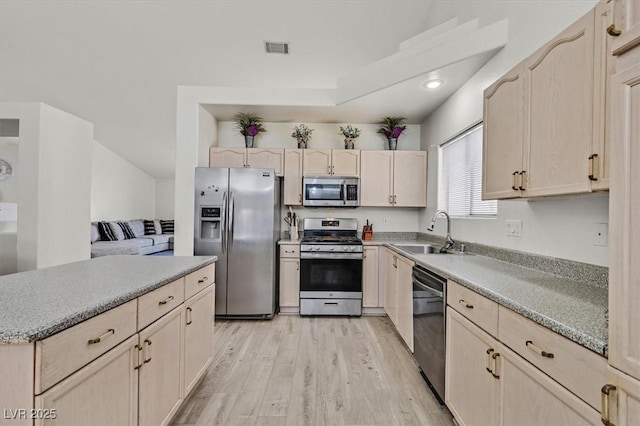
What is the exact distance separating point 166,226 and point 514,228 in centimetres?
846

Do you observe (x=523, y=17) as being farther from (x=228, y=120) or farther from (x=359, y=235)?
(x=228, y=120)

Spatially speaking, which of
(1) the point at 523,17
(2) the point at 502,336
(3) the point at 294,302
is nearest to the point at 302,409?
(2) the point at 502,336

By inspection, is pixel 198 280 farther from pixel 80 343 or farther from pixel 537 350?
pixel 537 350

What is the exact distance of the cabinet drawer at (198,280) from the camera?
5.89ft

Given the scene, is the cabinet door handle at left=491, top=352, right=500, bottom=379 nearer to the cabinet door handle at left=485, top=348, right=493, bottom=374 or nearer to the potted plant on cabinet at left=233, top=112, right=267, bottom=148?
the cabinet door handle at left=485, top=348, right=493, bottom=374

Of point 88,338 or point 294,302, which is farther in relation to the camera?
point 294,302

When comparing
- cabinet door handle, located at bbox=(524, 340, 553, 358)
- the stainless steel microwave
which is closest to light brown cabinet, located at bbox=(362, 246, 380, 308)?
the stainless steel microwave

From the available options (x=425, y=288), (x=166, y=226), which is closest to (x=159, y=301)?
(x=425, y=288)

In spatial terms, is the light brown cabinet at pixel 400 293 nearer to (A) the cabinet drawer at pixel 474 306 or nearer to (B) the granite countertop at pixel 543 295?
(B) the granite countertop at pixel 543 295

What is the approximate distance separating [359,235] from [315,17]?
9.01 ft

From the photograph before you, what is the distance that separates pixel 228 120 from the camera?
413 cm

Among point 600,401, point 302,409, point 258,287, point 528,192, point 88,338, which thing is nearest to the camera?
point 600,401

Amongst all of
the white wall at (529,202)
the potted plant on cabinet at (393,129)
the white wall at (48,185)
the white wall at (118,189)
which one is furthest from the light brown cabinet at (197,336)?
the white wall at (118,189)

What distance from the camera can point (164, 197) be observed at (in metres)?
8.99
